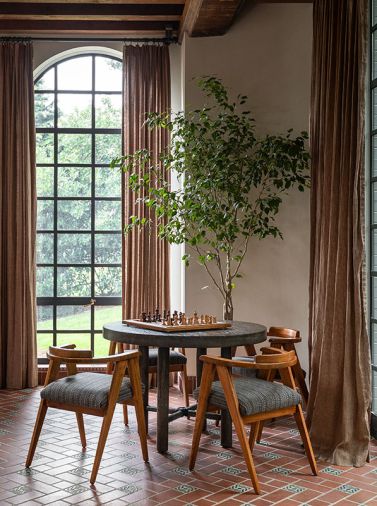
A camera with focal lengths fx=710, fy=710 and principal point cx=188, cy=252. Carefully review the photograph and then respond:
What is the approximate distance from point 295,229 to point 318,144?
1.39m

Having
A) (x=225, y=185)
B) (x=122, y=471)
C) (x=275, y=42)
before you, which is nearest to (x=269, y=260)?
(x=225, y=185)

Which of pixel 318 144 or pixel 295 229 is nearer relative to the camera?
pixel 318 144

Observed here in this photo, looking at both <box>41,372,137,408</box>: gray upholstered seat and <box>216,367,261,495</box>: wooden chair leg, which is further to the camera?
<box>41,372,137,408</box>: gray upholstered seat

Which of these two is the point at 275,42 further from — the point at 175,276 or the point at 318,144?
the point at 175,276

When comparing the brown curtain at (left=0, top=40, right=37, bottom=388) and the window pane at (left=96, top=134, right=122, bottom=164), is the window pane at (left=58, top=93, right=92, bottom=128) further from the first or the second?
the brown curtain at (left=0, top=40, right=37, bottom=388)

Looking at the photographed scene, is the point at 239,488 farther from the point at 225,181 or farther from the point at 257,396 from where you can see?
the point at 225,181

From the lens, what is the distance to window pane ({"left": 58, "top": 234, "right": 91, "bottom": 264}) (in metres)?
7.40

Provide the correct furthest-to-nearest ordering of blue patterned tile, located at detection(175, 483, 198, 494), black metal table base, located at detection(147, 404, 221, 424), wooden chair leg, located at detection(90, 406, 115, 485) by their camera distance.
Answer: black metal table base, located at detection(147, 404, 221, 424) < wooden chair leg, located at detection(90, 406, 115, 485) < blue patterned tile, located at detection(175, 483, 198, 494)

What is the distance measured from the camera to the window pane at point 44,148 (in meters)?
7.40

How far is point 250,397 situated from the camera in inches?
166

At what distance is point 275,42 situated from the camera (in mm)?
6508

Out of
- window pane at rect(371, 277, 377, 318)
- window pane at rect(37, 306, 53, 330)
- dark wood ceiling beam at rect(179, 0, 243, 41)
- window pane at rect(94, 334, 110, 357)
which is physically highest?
dark wood ceiling beam at rect(179, 0, 243, 41)

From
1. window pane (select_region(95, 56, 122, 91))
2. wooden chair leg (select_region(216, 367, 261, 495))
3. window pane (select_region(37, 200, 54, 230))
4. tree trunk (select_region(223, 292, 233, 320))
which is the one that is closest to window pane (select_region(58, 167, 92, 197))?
window pane (select_region(37, 200, 54, 230))

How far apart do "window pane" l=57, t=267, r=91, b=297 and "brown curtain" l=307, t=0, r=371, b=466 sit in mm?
3105
